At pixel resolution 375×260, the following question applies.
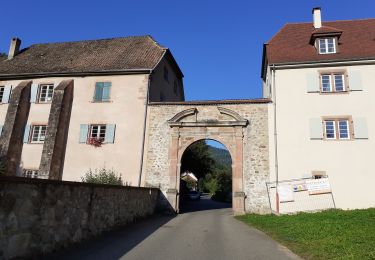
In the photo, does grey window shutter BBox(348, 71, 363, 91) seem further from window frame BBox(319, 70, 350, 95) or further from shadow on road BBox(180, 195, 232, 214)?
shadow on road BBox(180, 195, 232, 214)

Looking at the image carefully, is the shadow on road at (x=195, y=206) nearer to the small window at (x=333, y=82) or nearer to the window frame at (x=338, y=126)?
the window frame at (x=338, y=126)

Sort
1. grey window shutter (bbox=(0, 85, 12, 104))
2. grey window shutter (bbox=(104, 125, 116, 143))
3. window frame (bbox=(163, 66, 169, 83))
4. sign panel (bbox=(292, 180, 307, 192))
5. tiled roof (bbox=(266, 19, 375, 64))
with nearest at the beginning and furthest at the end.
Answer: sign panel (bbox=(292, 180, 307, 192)) → tiled roof (bbox=(266, 19, 375, 64)) → grey window shutter (bbox=(104, 125, 116, 143)) → grey window shutter (bbox=(0, 85, 12, 104)) → window frame (bbox=(163, 66, 169, 83))

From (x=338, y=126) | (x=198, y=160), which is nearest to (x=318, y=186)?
(x=338, y=126)

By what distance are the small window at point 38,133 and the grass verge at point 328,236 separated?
43.2ft

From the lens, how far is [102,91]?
774 inches

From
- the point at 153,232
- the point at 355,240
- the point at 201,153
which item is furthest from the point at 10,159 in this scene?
the point at 355,240

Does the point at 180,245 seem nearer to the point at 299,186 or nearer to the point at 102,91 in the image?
the point at 299,186

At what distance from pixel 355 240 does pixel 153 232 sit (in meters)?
5.63

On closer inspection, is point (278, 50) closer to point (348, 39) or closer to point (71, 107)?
point (348, 39)

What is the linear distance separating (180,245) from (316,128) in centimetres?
1102

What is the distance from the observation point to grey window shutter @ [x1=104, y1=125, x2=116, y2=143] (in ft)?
60.2

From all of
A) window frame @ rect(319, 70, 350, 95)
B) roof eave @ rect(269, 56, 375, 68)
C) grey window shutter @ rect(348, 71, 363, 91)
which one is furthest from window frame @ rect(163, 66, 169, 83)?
grey window shutter @ rect(348, 71, 363, 91)

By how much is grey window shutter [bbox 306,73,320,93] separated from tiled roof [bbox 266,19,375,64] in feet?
2.62

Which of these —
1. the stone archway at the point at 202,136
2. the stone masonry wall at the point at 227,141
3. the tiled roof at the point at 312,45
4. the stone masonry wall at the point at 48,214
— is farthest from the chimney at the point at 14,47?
the stone masonry wall at the point at 48,214
